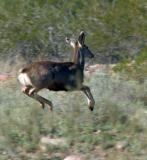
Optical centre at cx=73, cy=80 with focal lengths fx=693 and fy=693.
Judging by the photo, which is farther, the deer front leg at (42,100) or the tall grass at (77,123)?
the deer front leg at (42,100)

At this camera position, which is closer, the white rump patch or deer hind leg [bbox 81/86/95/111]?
deer hind leg [bbox 81/86/95/111]

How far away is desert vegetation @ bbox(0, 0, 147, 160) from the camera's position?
1010 centimetres

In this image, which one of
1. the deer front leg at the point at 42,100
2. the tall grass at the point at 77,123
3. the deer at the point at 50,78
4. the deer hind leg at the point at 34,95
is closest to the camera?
the tall grass at the point at 77,123

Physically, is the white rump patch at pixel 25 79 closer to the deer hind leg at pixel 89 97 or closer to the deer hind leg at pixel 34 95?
the deer hind leg at pixel 34 95

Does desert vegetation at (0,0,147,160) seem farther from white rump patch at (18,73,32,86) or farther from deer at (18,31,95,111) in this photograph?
white rump patch at (18,73,32,86)

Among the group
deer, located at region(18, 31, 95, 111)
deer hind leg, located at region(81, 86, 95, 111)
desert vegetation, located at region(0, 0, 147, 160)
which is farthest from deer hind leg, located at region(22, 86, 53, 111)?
deer hind leg, located at region(81, 86, 95, 111)

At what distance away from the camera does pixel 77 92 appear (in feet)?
41.5

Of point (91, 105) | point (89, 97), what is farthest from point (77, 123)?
point (89, 97)

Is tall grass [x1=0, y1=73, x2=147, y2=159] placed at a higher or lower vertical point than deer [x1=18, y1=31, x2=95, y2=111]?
lower

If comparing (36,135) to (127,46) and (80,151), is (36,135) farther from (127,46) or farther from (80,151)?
(127,46)

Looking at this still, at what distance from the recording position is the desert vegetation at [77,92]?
1010 centimetres

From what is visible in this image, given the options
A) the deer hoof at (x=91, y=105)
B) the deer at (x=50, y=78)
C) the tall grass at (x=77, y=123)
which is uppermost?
the deer at (x=50, y=78)

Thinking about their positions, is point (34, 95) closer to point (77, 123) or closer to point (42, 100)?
point (42, 100)

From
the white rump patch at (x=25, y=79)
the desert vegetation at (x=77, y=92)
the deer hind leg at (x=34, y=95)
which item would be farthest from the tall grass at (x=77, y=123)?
the white rump patch at (x=25, y=79)
